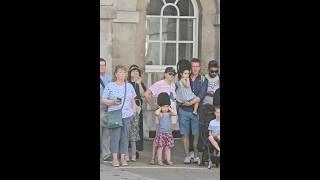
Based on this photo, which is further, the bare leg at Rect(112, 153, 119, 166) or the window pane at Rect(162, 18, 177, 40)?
the window pane at Rect(162, 18, 177, 40)

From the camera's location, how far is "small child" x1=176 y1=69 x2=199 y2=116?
298 inches

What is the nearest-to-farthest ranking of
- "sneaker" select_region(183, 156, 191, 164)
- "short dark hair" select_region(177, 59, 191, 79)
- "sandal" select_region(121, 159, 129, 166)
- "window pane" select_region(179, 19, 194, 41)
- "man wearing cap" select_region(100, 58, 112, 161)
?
"man wearing cap" select_region(100, 58, 112, 161)
"sandal" select_region(121, 159, 129, 166)
"sneaker" select_region(183, 156, 191, 164)
"short dark hair" select_region(177, 59, 191, 79)
"window pane" select_region(179, 19, 194, 41)

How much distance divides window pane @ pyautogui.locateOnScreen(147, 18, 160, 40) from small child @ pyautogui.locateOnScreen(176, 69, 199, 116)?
1.93 ft

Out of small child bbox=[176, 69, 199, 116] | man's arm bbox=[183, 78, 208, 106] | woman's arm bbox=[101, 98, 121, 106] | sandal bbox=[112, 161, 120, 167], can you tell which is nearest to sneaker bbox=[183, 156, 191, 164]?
small child bbox=[176, 69, 199, 116]

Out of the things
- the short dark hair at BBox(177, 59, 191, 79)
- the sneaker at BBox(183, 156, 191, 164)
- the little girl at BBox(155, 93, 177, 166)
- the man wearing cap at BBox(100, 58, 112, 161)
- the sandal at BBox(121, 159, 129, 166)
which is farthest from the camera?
the short dark hair at BBox(177, 59, 191, 79)

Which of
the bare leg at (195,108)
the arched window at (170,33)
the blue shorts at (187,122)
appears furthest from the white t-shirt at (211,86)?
the arched window at (170,33)

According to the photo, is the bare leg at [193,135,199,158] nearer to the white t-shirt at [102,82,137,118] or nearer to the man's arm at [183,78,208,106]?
the man's arm at [183,78,208,106]

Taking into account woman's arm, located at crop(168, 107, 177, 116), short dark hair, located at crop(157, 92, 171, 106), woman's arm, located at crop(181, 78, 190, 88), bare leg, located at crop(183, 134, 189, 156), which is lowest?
bare leg, located at crop(183, 134, 189, 156)

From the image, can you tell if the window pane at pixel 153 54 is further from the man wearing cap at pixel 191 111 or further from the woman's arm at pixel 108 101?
the woman's arm at pixel 108 101

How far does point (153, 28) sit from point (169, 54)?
0.39 m

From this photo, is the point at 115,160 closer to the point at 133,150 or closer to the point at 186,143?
the point at 133,150

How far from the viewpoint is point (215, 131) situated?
7562 mm

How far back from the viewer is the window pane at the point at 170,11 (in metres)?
7.67
